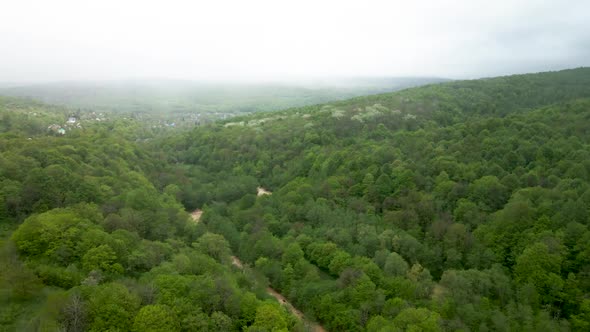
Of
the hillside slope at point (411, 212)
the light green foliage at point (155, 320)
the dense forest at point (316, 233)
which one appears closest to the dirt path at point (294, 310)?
the dense forest at point (316, 233)

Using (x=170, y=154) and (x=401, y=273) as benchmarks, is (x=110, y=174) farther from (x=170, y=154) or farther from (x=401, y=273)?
(x=401, y=273)

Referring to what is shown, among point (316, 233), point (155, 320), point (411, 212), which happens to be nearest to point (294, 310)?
point (316, 233)

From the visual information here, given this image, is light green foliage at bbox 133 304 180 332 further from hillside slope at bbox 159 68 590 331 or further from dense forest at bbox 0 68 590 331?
hillside slope at bbox 159 68 590 331

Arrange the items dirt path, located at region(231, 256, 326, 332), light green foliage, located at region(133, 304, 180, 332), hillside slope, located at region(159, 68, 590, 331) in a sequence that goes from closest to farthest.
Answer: light green foliage, located at region(133, 304, 180, 332)
dirt path, located at region(231, 256, 326, 332)
hillside slope, located at region(159, 68, 590, 331)

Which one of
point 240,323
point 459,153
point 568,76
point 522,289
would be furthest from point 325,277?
point 568,76

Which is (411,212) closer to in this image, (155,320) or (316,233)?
(316,233)

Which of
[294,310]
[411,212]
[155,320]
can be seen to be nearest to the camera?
[155,320]

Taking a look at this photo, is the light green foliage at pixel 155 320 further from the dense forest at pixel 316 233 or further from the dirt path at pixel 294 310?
the dirt path at pixel 294 310

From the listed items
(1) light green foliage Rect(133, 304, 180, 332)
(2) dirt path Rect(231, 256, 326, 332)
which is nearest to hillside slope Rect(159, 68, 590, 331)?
(2) dirt path Rect(231, 256, 326, 332)
